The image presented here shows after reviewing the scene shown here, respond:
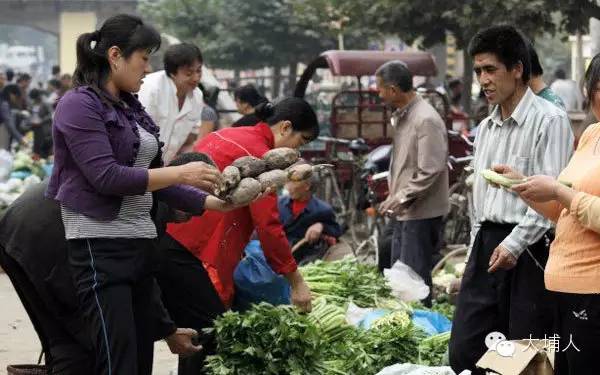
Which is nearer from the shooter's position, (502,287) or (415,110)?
(502,287)

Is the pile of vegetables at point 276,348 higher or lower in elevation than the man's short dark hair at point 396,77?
lower

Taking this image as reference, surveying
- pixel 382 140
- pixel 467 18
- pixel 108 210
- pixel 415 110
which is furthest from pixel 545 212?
pixel 467 18

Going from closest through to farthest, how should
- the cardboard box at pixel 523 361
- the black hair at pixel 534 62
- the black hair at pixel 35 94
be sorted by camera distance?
1. the cardboard box at pixel 523 361
2. the black hair at pixel 534 62
3. the black hair at pixel 35 94

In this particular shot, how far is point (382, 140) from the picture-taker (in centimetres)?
1523

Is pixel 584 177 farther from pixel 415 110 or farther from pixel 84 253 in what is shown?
pixel 415 110

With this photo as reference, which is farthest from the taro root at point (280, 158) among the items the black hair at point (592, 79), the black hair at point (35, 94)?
the black hair at point (35, 94)

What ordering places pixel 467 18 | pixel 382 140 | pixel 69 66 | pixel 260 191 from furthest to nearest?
1. pixel 69 66
2. pixel 467 18
3. pixel 382 140
4. pixel 260 191

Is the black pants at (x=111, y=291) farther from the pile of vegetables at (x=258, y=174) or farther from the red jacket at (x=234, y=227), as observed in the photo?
the red jacket at (x=234, y=227)

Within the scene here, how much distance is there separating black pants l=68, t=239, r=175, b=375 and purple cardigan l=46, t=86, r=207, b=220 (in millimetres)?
149

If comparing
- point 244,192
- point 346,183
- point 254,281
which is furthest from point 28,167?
point 244,192

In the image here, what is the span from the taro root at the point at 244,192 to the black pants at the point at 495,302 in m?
1.03

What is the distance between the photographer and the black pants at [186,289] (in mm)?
6410

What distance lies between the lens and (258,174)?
5605 millimetres

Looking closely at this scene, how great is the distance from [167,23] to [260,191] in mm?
32885
